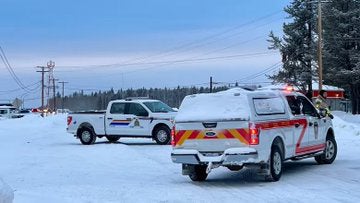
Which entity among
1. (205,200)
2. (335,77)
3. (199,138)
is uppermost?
(335,77)

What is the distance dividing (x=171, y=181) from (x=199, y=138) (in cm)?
122

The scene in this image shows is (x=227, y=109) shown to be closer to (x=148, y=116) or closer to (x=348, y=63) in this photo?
(x=148, y=116)

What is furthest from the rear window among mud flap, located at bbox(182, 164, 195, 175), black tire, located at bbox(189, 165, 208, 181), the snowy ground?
mud flap, located at bbox(182, 164, 195, 175)

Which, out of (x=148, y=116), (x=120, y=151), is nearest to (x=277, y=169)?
(x=120, y=151)

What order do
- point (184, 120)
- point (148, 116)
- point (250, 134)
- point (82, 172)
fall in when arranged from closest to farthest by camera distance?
1. point (250, 134)
2. point (184, 120)
3. point (82, 172)
4. point (148, 116)

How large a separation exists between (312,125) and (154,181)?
4133 mm

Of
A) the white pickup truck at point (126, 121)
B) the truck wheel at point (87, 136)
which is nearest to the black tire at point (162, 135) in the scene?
the white pickup truck at point (126, 121)

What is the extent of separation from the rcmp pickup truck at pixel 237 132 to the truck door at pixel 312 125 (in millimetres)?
574

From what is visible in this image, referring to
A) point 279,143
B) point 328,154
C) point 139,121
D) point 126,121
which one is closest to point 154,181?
point 279,143

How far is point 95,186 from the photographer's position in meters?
12.1

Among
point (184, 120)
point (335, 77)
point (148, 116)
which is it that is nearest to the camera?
point (184, 120)

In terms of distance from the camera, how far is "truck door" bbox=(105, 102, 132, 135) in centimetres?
2541

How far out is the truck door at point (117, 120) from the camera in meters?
25.4

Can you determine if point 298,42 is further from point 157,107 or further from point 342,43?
point 157,107
